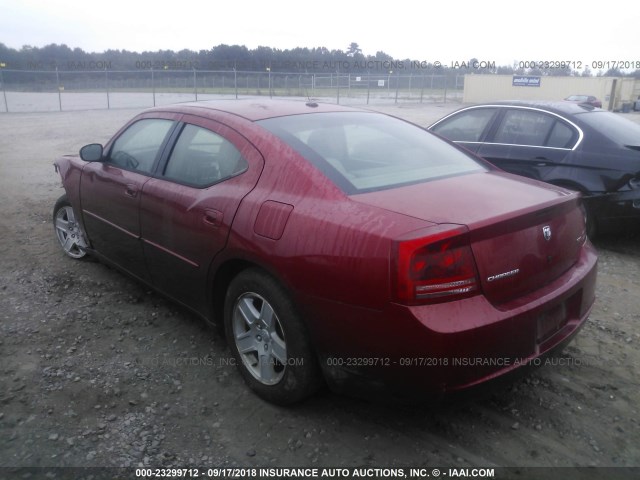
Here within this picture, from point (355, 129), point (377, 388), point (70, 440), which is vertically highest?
point (355, 129)

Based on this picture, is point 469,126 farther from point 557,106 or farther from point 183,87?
point 183,87

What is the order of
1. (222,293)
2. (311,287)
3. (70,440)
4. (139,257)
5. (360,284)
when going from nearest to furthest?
(360,284)
(311,287)
(70,440)
(222,293)
(139,257)

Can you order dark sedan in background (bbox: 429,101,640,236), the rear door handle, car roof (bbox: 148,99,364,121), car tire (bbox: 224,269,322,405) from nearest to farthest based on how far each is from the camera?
car tire (bbox: 224,269,322,405), car roof (bbox: 148,99,364,121), the rear door handle, dark sedan in background (bbox: 429,101,640,236)

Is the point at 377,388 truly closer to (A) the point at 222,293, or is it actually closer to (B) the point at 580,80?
(A) the point at 222,293

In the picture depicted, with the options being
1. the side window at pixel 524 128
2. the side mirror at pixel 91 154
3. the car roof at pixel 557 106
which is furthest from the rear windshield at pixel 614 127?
the side mirror at pixel 91 154

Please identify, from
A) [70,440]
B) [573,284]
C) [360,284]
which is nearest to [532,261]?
[573,284]

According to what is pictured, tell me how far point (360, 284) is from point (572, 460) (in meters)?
1.30

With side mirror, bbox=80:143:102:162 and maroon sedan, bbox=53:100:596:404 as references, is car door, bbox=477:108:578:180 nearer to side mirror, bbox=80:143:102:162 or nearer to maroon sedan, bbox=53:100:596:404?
maroon sedan, bbox=53:100:596:404

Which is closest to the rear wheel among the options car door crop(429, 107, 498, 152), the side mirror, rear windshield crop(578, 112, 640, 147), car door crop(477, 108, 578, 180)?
car door crop(477, 108, 578, 180)

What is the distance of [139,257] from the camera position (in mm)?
3795

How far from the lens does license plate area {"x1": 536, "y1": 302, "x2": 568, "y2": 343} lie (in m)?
2.52

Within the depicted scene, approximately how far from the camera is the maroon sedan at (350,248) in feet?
7.43

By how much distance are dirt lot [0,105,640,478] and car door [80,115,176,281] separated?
44 centimetres

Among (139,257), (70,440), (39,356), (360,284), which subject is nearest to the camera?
(360,284)
